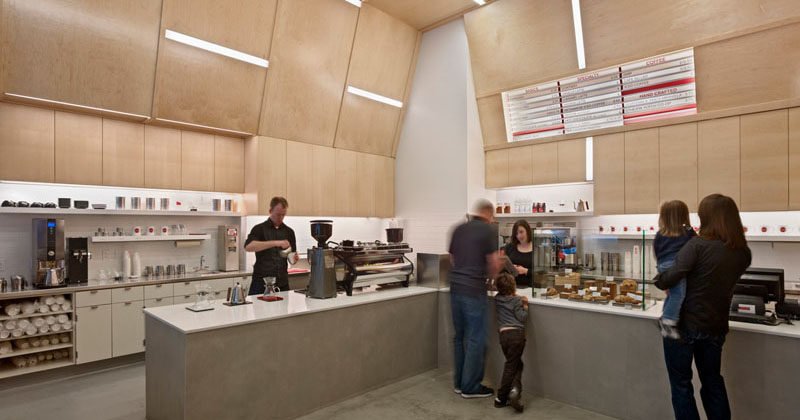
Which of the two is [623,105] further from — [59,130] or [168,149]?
[59,130]

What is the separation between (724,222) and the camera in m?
2.70

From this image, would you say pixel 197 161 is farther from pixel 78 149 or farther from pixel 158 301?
pixel 158 301

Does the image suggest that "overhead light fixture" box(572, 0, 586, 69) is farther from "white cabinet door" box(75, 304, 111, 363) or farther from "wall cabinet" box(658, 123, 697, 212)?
"white cabinet door" box(75, 304, 111, 363)

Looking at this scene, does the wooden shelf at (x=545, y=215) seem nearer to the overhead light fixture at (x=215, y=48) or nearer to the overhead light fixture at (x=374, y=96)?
the overhead light fixture at (x=374, y=96)

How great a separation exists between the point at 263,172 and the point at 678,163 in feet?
16.9

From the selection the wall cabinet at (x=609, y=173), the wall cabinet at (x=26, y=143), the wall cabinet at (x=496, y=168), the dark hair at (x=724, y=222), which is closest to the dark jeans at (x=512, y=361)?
the dark hair at (x=724, y=222)

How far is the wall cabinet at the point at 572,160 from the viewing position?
6.03m

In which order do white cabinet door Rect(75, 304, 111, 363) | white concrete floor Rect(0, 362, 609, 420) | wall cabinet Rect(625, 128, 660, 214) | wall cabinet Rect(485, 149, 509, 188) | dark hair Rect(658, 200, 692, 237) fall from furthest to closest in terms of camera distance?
wall cabinet Rect(485, 149, 509, 188) → wall cabinet Rect(625, 128, 660, 214) → white cabinet door Rect(75, 304, 111, 363) → white concrete floor Rect(0, 362, 609, 420) → dark hair Rect(658, 200, 692, 237)

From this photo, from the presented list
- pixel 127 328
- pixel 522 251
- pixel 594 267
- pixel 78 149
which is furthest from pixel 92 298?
pixel 594 267

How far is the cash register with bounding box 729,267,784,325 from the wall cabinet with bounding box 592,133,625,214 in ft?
8.63

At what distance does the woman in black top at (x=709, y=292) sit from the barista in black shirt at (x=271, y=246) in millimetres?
3340

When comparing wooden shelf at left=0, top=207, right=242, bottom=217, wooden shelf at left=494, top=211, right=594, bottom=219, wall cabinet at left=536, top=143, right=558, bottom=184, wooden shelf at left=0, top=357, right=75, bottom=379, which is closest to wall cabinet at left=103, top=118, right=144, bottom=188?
wooden shelf at left=0, top=207, right=242, bottom=217

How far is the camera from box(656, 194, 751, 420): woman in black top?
270cm

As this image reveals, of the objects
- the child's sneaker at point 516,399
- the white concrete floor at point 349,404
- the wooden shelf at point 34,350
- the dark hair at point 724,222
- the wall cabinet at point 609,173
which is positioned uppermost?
the wall cabinet at point 609,173
